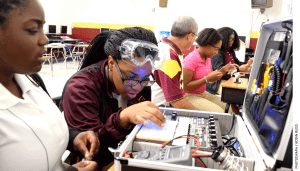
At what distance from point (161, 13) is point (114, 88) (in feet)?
23.2

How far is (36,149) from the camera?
28.0 inches

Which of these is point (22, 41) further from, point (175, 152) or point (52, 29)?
point (52, 29)

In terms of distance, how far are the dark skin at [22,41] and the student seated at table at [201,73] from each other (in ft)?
5.89

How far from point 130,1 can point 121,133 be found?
9.61 metres

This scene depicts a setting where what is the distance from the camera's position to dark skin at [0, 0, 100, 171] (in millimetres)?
620

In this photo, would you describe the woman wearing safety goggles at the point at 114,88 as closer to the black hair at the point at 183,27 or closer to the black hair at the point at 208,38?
the black hair at the point at 183,27

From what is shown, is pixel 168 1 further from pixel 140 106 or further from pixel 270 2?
pixel 140 106

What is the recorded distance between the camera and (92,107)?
3.84 ft

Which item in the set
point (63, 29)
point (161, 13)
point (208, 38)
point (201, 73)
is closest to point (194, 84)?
point (201, 73)

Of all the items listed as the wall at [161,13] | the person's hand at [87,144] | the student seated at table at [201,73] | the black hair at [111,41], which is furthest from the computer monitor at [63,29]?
the person's hand at [87,144]

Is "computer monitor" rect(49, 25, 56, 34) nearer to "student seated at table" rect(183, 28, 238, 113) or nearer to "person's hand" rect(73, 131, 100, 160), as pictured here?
"student seated at table" rect(183, 28, 238, 113)

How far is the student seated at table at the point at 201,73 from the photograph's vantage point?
7.67 feet

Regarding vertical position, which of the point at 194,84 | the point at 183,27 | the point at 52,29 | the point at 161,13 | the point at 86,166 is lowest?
the point at 86,166

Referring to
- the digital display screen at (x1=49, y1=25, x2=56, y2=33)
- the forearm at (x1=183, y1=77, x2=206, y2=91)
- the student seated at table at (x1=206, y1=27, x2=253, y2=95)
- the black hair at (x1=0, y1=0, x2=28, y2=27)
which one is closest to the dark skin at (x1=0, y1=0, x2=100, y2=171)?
the black hair at (x1=0, y1=0, x2=28, y2=27)
